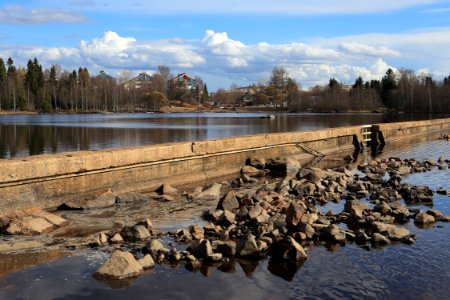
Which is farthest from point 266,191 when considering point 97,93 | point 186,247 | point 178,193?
point 97,93

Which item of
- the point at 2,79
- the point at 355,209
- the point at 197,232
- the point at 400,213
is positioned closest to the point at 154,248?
the point at 197,232

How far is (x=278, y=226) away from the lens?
486 inches

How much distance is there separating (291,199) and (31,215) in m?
8.29

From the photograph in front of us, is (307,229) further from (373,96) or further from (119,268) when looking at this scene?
(373,96)

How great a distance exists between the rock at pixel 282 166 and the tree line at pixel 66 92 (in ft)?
386

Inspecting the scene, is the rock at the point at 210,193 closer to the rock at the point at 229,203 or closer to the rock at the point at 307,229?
the rock at the point at 229,203

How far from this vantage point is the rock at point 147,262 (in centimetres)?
977

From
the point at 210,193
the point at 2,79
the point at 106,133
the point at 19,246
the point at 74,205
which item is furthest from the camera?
the point at 2,79

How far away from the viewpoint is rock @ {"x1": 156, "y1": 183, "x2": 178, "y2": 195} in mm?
18513

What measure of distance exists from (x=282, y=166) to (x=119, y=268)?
1720cm

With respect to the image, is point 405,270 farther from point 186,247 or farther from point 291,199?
point 291,199

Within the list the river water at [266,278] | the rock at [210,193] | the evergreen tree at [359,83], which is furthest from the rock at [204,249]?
the evergreen tree at [359,83]

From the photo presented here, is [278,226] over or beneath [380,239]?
over

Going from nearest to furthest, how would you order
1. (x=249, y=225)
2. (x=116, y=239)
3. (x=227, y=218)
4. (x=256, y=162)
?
(x=116, y=239) → (x=249, y=225) → (x=227, y=218) → (x=256, y=162)
